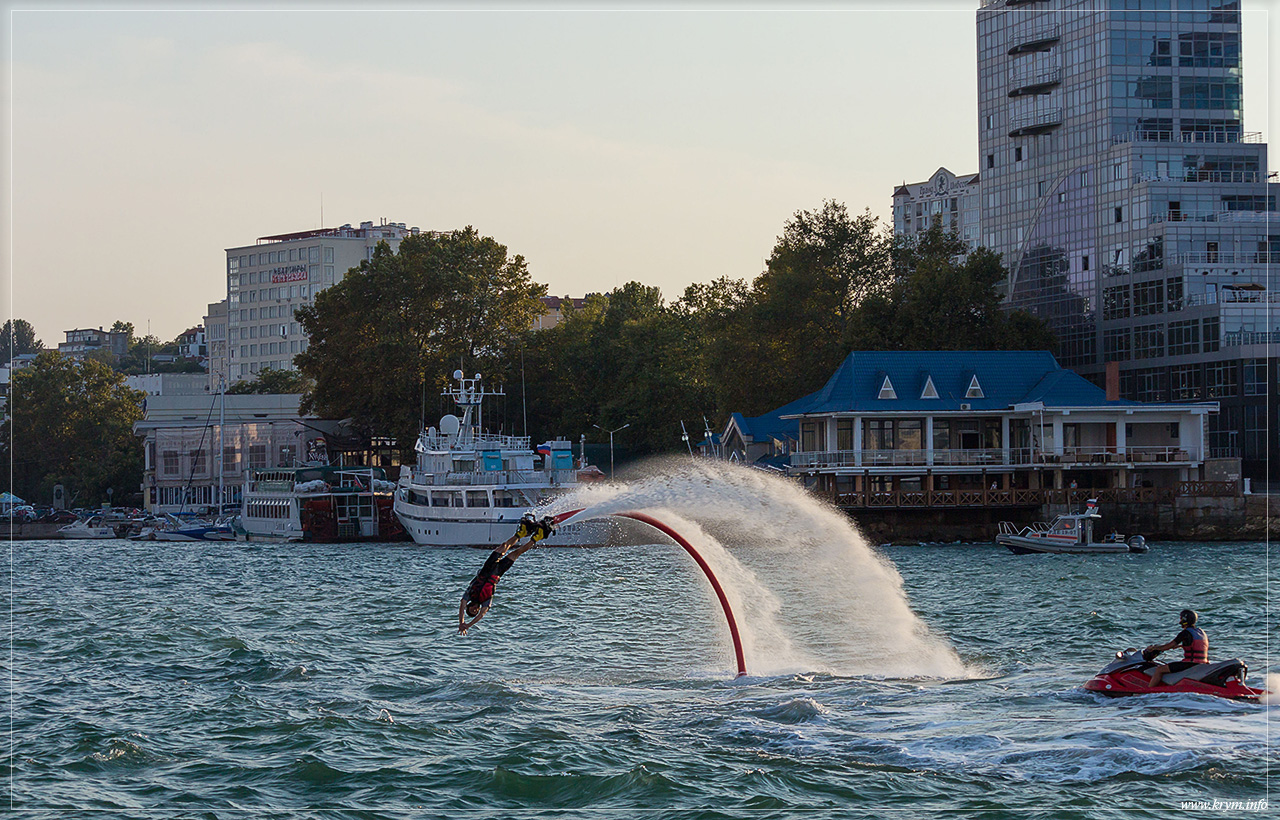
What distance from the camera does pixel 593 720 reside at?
915 inches

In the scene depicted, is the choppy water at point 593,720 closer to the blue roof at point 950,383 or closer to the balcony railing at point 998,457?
the balcony railing at point 998,457

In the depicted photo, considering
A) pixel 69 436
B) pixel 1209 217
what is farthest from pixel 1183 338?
pixel 69 436

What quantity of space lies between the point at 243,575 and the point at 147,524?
52239 mm

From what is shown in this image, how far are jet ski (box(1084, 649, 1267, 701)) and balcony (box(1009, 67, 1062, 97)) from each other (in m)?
102

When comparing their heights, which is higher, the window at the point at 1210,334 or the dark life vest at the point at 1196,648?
the window at the point at 1210,334

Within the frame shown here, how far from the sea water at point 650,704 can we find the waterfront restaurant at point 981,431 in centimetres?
3320

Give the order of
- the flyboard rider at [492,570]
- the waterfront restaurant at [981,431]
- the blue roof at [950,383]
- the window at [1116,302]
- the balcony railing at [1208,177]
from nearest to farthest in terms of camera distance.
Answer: the flyboard rider at [492,570]
the waterfront restaurant at [981,431]
the blue roof at [950,383]
the window at [1116,302]
the balcony railing at [1208,177]

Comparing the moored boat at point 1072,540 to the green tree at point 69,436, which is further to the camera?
the green tree at point 69,436

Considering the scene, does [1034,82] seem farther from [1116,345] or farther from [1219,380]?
[1219,380]

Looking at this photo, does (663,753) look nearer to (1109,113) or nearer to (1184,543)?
(1184,543)

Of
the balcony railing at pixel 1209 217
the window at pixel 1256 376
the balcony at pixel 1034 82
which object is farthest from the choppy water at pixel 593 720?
the balcony at pixel 1034 82

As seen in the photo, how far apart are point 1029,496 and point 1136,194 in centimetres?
3879

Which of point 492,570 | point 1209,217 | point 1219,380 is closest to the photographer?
point 492,570

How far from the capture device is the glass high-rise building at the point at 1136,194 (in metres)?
97.2
